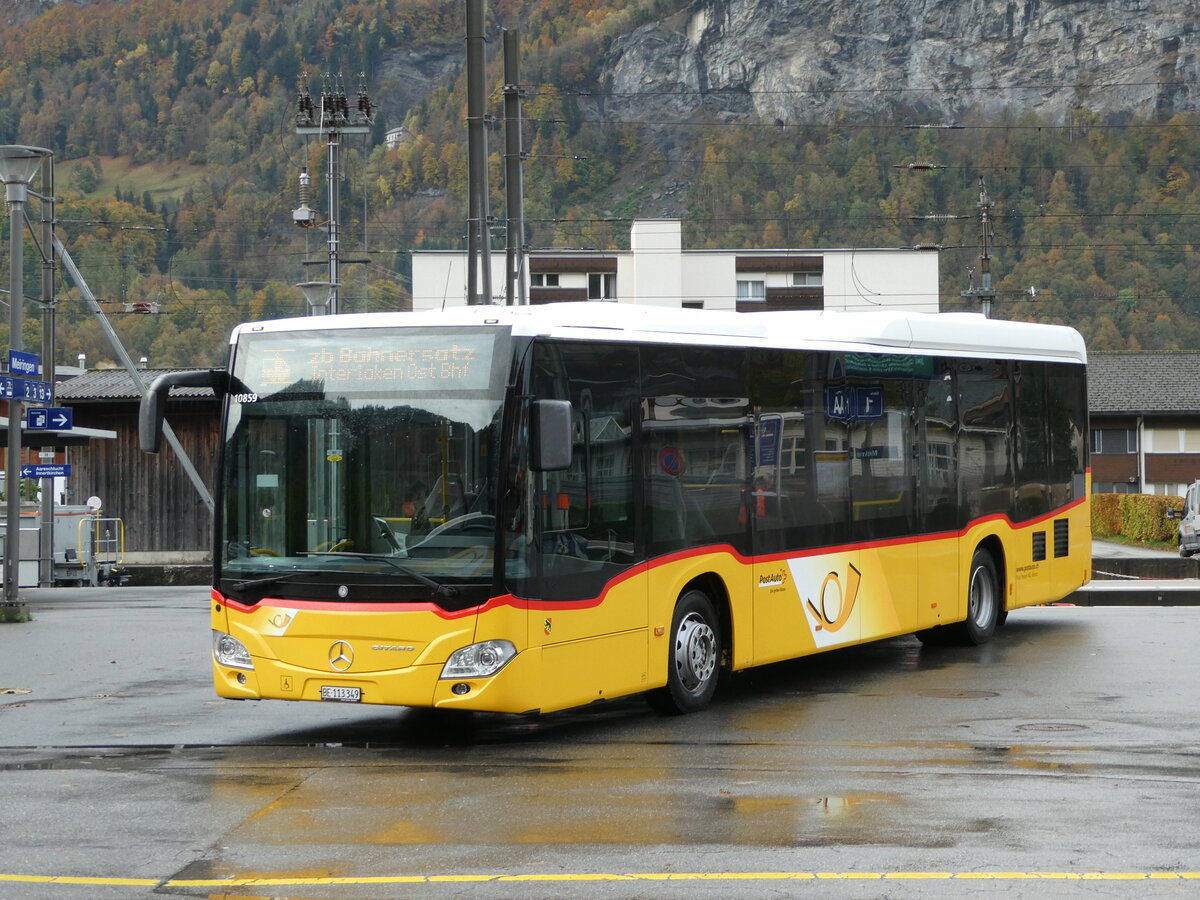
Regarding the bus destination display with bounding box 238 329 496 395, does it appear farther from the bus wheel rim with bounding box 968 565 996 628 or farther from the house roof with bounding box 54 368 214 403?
the house roof with bounding box 54 368 214 403

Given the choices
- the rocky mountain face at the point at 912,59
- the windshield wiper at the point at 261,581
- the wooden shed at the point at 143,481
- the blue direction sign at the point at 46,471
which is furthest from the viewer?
the rocky mountain face at the point at 912,59

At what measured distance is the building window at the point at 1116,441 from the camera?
69.2 metres

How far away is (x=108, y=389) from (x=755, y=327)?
118 ft

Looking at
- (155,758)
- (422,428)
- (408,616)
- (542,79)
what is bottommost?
(155,758)

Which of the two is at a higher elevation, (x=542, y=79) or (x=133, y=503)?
(x=542, y=79)

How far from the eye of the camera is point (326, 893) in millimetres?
6648

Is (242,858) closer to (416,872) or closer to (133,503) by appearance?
(416,872)

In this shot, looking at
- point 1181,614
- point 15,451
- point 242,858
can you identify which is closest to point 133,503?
point 15,451

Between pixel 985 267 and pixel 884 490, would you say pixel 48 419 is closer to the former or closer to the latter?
pixel 884 490

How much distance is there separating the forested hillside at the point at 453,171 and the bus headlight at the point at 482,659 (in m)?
36.0

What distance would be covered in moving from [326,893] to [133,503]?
4014cm

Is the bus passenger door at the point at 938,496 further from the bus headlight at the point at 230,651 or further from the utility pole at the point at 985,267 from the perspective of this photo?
the utility pole at the point at 985,267

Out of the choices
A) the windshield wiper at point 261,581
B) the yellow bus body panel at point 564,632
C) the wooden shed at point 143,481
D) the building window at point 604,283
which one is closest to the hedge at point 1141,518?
the wooden shed at point 143,481

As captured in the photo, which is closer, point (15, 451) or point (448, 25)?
point (15, 451)
